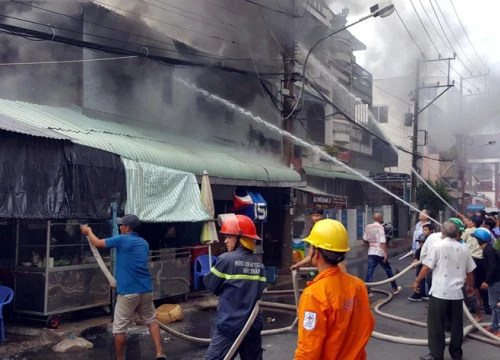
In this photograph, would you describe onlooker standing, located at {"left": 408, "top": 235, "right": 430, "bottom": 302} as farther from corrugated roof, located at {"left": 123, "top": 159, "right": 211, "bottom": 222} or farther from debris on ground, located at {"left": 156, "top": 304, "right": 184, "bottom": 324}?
debris on ground, located at {"left": 156, "top": 304, "right": 184, "bottom": 324}

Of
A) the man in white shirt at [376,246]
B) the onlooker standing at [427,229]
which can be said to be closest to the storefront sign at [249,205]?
the man in white shirt at [376,246]

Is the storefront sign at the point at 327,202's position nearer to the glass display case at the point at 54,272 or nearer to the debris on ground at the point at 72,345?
the glass display case at the point at 54,272

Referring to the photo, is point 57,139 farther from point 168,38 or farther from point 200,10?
point 200,10

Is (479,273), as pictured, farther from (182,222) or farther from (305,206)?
(305,206)

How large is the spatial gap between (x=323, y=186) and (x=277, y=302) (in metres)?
11.8

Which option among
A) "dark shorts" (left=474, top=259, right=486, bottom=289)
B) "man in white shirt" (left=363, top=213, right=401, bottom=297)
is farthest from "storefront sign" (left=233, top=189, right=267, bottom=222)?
"dark shorts" (left=474, top=259, right=486, bottom=289)

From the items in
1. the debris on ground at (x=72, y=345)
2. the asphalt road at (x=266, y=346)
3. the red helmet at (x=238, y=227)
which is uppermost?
the red helmet at (x=238, y=227)

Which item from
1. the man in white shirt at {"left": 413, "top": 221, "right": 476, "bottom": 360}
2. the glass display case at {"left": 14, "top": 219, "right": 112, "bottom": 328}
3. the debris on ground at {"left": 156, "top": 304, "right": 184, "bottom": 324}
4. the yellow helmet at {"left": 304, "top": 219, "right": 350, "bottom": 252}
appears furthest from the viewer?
the debris on ground at {"left": 156, "top": 304, "right": 184, "bottom": 324}

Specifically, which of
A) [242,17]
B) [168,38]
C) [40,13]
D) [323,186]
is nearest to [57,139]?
[40,13]

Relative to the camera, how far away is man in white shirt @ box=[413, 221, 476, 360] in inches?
247

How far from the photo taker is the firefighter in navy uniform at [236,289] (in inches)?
173

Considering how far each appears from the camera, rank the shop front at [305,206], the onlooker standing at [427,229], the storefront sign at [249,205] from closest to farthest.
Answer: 1. the onlooker standing at [427,229]
2. the storefront sign at [249,205]
3. the shop front at [305,206]

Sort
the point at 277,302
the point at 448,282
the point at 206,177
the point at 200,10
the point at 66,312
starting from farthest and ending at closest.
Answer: the point at 200,10
the point at 277,302
the point at 206,177
the point at 66,312
the point at 448,282

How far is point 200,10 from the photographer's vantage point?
14766 millimetres
